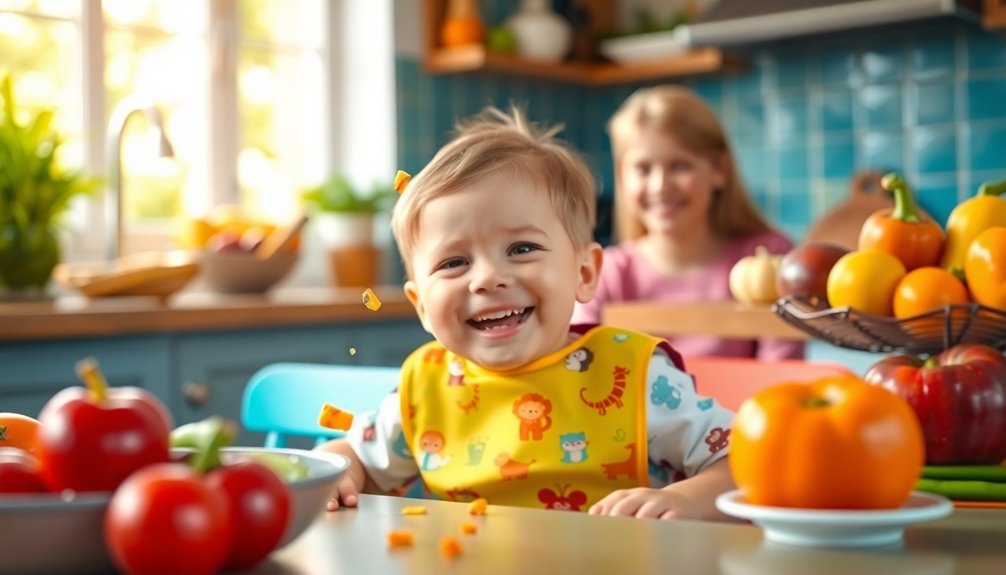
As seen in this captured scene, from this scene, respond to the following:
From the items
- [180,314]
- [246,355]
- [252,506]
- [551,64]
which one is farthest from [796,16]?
[252,506]

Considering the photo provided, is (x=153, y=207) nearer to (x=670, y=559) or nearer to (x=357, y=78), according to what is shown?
(x=357, y=78)

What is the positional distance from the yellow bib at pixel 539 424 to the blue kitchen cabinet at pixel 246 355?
4.60ft

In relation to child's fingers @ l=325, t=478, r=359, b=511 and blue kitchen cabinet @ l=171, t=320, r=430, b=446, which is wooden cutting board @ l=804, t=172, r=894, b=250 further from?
child's fingers @ l=325, t=478, r=359, b=511

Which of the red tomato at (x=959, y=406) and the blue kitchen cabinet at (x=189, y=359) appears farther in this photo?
the blue kitchen cabinet at (x=189, y=359)

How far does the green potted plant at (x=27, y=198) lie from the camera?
2797 millimetres

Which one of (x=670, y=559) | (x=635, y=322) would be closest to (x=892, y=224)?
(x=670, y=559)

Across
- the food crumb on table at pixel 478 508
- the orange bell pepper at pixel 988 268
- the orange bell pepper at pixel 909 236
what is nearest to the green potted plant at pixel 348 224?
the orange bell pepper at pixel 909 236

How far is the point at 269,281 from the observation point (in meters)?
3.26

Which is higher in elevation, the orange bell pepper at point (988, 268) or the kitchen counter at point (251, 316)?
the orange bell pepper at point (988, 268)

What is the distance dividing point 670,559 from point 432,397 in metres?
0.68

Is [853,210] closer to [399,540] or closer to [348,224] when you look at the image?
[348,224]

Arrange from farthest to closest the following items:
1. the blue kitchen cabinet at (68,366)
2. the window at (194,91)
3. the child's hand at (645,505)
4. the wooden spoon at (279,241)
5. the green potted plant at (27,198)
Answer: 1. the window at (194,91)
2. the wooden spoon at (279,241)
3. the green potted plant at (27,198)
4. the blue kitchen cabinet at (68,366)
5. the child's hand at (645,505)

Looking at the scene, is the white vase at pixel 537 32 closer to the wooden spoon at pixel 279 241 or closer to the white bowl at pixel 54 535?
the wooden spoon at pixel 279 241

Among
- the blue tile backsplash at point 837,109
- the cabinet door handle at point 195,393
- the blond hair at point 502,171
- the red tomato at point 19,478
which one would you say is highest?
the blue tile backsplash at point 837,109
